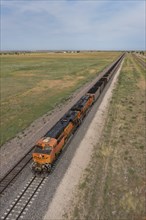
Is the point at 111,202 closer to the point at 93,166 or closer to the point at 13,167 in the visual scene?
the point at 93,166

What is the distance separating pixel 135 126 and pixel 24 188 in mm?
17989

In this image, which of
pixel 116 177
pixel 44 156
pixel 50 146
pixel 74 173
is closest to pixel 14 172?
pixel 44 156

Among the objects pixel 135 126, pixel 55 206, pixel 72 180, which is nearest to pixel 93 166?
pixel 72 180

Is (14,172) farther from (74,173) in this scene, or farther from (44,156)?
(74,173)

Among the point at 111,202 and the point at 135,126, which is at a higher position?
the point at 135,126

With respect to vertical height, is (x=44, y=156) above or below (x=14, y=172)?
above

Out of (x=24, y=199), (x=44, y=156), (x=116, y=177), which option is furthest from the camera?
(x=116, y=177)

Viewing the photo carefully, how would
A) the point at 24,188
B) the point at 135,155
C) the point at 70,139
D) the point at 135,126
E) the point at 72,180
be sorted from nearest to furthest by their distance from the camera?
the point at 24,188, the point at 72,180, the point at 135,155, the point at 70,139, the point at 135,126

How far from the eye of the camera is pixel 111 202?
57.9ft

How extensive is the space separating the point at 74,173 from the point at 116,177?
3.36m

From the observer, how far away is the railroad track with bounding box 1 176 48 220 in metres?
16.5

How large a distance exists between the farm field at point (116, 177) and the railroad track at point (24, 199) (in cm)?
278

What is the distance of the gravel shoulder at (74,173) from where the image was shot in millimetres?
17016

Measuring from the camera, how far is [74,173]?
69.9 feet
